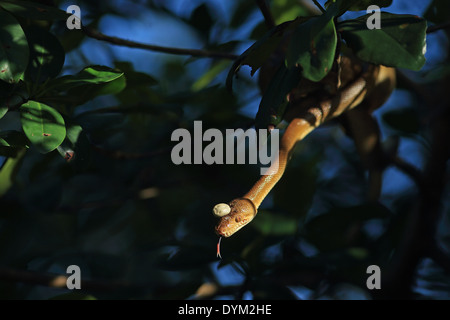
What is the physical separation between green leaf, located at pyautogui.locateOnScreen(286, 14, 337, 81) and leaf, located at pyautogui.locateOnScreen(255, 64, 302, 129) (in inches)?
5.3

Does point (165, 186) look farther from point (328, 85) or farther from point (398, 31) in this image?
point (398, 31)


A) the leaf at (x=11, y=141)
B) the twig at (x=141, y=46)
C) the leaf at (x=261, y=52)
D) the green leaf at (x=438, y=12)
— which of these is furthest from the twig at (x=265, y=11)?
the green leaf at (x=438, y=12)

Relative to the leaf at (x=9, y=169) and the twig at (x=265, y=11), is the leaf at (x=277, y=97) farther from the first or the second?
the leaf at (x=9, y=169)

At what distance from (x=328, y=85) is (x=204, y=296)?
2.70ft

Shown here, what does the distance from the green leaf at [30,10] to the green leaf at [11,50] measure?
0.04 m

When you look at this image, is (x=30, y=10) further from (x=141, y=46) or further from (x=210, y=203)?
(x=210, y=203)

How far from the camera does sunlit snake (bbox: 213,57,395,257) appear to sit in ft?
4.03

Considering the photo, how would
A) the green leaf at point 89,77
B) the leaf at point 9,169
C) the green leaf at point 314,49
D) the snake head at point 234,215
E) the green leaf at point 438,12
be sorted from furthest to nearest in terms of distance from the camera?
the green leaf at point 438,12 → the leaf at point 9,169 → the green leaf at point 89,77 → the snake head at point 234,215 → the green leaf at point 314,49

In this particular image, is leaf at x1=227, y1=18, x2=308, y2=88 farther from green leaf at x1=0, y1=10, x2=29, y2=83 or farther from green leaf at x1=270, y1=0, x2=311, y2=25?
green leaf at x1=270, y1=0, x2=311, y2=25

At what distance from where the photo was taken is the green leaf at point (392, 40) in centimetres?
116

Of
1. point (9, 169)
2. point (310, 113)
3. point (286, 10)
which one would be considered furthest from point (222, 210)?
point (286, 10)

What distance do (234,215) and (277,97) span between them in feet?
0.95

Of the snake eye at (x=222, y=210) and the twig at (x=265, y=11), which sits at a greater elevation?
the twig at (x=265, y=11)

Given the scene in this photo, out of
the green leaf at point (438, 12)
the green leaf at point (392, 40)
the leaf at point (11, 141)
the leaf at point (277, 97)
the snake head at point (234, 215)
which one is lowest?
the snake head at point (234, 215)
